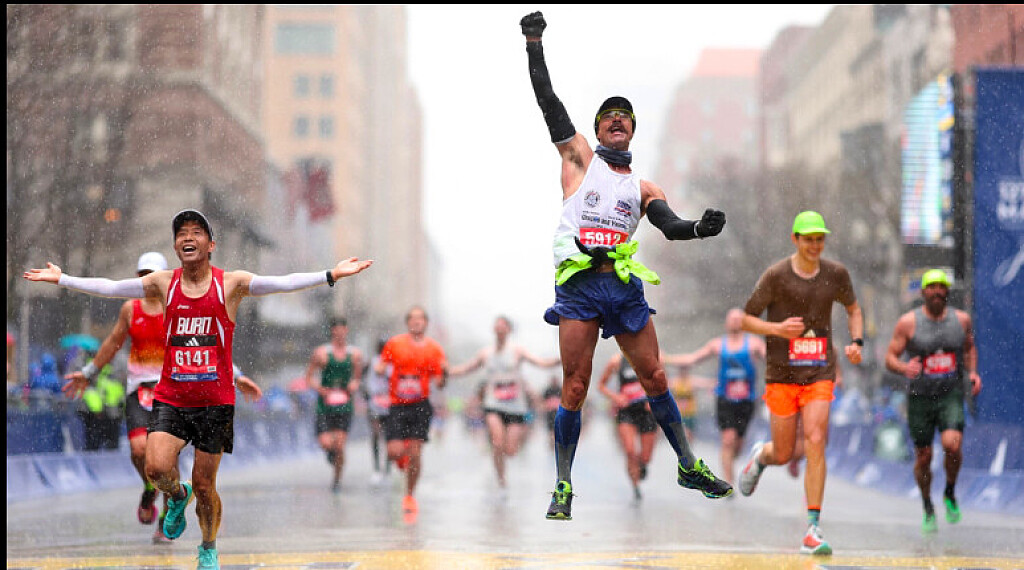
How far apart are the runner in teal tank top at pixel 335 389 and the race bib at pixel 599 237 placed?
9567 mm

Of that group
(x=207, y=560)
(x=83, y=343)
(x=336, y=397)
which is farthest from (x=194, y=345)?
(x=83, y=343)

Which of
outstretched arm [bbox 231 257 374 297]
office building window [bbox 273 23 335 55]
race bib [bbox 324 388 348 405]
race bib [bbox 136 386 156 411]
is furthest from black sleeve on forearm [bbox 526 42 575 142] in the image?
office building window [bbox 273 23 335 55]

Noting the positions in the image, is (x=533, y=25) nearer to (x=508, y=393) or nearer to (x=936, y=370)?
(x=936, y=370)

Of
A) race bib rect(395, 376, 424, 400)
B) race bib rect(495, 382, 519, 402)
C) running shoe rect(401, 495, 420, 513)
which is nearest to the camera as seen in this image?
running shoe rect(401, 495, 420, 513)

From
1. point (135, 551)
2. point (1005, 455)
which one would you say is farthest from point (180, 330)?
point (1005, 455)

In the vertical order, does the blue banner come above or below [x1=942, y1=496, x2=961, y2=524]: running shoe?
above

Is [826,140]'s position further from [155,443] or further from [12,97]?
[155,443]

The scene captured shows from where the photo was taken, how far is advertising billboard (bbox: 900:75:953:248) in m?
23.5

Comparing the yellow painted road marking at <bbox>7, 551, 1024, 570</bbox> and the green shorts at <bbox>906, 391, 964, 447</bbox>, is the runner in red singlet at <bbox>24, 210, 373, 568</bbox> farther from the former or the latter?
the green shorts at <bbox>906, 391, 964, 447</bbox>

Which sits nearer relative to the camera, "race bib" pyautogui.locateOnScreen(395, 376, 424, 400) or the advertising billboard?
"race bib" pyautogui.locateOnScreen(395, 376, 424, 400)

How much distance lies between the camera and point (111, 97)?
4428 cm

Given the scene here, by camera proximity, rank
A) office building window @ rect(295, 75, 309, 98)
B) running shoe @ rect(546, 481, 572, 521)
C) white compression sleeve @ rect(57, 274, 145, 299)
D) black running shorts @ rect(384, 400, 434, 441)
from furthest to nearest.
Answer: office building window @ rect(295, 75, 309, 98) < black running shorts @ rect(384, 400, 434, 441) < white compression sleeve @ rect(57, 274, 145, 299) < running shoe @ rect(546, 481, 572, 521)

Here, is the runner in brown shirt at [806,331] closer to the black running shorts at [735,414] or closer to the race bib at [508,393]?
the black running shorts at [735,414]

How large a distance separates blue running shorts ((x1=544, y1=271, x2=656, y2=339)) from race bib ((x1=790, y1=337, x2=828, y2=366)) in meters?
2.69
